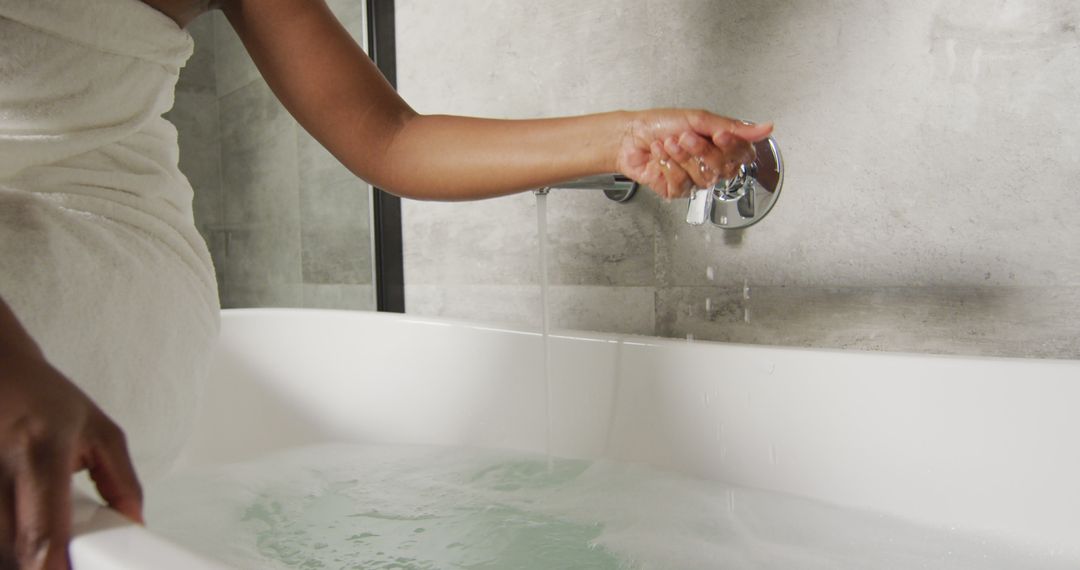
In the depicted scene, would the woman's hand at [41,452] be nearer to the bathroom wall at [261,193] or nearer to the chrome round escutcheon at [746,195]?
the chrome round escutcheon at [746,195]

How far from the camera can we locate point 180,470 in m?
1.28

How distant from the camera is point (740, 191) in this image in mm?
1106

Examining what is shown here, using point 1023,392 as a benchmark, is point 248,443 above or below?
below

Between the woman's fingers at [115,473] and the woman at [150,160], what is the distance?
7.6 inches

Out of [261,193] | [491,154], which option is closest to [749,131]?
[491,154]

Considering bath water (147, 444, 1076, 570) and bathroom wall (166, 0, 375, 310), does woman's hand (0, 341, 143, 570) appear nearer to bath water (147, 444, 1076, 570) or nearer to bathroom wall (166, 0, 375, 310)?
bath water (147, 444, 1076, 570)

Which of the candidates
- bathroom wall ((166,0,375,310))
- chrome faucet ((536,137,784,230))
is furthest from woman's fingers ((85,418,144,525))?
bathroom wall ((166,0,375,310))

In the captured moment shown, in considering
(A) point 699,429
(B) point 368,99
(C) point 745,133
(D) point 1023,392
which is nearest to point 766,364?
(A) point 699,429

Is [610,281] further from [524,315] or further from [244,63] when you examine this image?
[244,63]

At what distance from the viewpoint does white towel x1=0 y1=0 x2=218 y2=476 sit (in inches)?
21.6

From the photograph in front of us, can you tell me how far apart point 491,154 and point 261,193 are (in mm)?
1702

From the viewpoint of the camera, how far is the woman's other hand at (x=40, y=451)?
11.7 inches

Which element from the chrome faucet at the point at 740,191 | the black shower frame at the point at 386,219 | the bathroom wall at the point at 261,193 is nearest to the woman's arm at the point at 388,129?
the chrome faucet at the point at 740,191

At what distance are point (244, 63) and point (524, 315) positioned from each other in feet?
4.20
